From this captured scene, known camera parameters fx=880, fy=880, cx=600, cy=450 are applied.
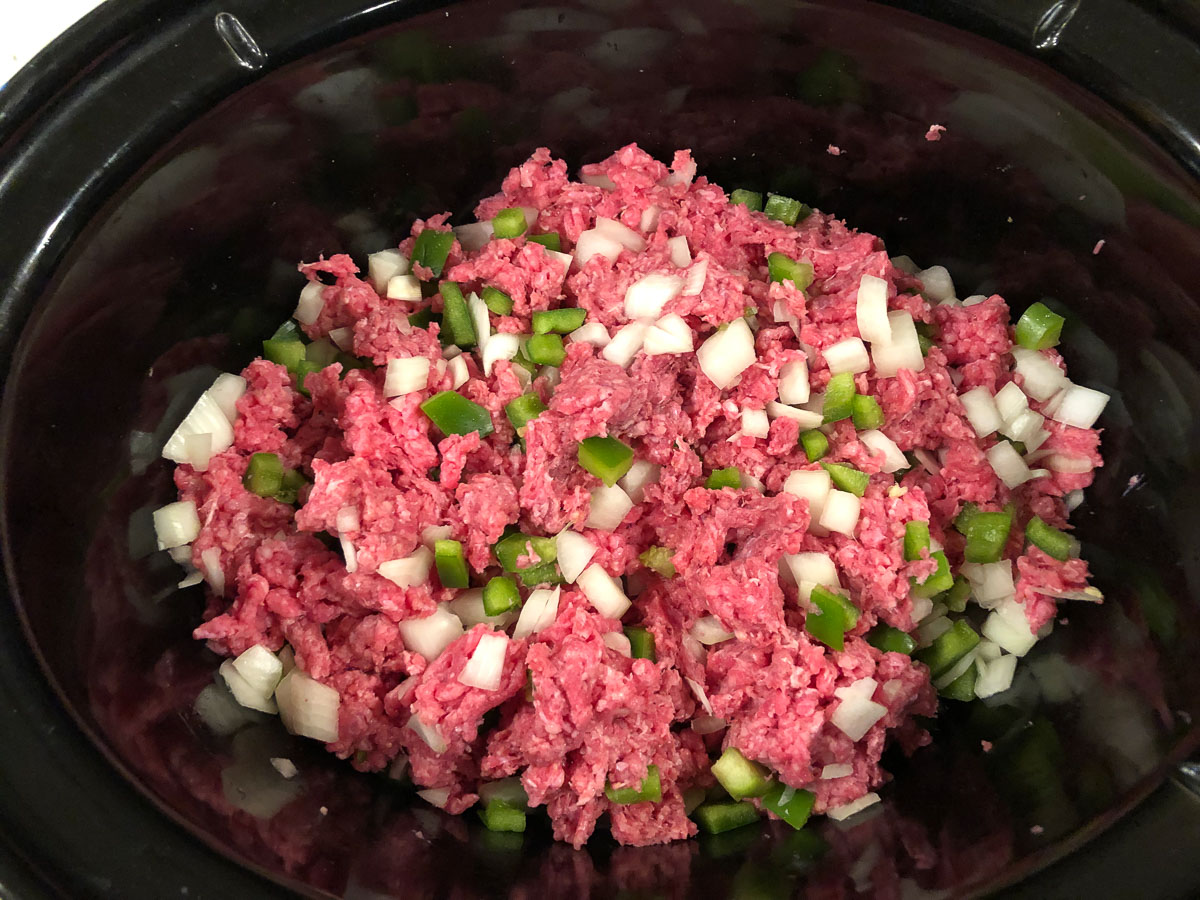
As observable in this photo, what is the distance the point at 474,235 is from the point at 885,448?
3.77ft

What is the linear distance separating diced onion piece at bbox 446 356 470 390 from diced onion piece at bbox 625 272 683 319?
39 centimetres

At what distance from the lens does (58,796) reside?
4.36 ft

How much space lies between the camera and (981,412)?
201 cm

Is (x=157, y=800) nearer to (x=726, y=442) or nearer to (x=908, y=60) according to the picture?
(x=726, y=442)

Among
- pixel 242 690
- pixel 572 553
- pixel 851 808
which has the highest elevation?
pixel 572 553

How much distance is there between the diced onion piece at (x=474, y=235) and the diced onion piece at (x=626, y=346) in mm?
515

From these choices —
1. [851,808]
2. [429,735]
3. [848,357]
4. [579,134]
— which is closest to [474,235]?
[579,134]

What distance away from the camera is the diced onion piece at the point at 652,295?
6.52 feet

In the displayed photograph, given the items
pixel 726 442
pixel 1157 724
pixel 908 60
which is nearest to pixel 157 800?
pixel 726 442

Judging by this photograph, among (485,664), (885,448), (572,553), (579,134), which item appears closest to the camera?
(485,664)

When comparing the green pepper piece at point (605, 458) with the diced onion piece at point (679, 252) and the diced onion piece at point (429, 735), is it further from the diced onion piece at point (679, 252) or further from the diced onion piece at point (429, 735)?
the diced onion piece at point (429, 735)

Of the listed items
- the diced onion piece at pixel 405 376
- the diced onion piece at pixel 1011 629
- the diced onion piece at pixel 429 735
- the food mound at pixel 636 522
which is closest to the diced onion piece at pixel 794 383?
the food mound at pixel 636 522

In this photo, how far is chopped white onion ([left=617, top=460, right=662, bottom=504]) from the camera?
6.41 feet

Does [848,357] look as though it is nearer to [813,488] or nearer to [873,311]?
[873,311]
